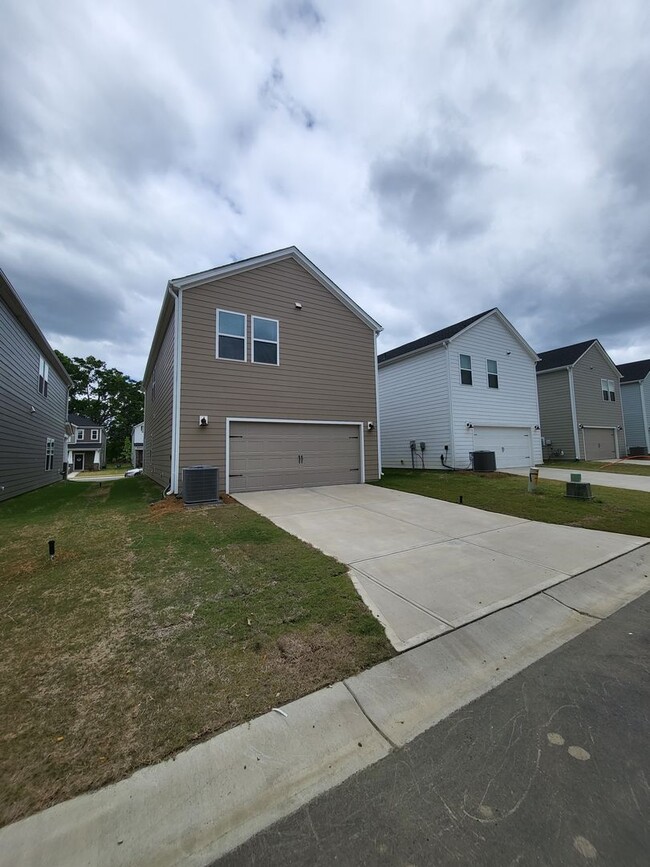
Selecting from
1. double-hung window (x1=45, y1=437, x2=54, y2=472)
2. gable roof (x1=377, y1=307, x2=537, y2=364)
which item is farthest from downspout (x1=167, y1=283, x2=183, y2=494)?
gable roof (x1=377, y1=307, x2=537, y2=364)

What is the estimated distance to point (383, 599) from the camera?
3574 mm

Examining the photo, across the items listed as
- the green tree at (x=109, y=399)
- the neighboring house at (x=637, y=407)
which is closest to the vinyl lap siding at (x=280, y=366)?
the neighboring house at (x=637, y=407)

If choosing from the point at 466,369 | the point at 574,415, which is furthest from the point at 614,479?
the point at 574,415

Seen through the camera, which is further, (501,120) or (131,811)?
(501,120)

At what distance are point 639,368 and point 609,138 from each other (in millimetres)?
24670

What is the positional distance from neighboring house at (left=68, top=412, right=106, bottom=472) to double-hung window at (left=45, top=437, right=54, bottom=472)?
81.2 ft

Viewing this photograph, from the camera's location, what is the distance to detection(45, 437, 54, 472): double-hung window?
52.2 ft

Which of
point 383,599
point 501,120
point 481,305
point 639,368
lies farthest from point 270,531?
point 639,368

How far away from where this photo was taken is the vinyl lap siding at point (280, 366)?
9734 millimetres

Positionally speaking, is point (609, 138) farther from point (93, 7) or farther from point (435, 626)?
point (435, 626)

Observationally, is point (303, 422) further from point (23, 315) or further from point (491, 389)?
point (491, 389)

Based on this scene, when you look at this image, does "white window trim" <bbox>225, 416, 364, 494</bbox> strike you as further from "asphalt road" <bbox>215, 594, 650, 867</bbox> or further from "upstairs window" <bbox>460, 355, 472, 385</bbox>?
"asphalt road" <bbox>215, 594, 650, 867</bbox>

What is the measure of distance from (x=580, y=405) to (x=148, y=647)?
24289 mm

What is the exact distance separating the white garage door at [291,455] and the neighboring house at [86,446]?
36550mm
